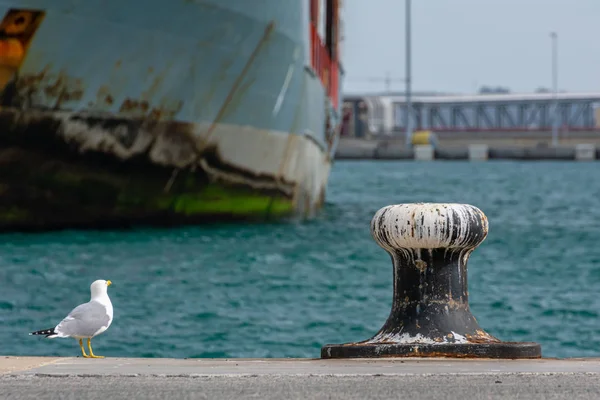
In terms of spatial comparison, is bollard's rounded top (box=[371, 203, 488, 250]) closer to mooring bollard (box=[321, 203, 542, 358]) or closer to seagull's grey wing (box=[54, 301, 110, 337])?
mooring bollard (box=[321, 203, 542, 358])

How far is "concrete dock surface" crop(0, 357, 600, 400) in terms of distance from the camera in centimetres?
533

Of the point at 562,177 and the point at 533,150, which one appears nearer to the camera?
the point at 562,177

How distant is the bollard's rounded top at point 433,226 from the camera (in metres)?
7.17

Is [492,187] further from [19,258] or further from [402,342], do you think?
[402,342]

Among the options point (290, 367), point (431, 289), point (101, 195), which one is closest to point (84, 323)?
point (290, 367)

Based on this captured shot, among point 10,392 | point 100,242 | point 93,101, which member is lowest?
point 10,392

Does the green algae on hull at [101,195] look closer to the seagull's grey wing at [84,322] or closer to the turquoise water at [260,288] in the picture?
the turquoise water at [260,288]

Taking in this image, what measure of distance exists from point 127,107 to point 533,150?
82353mm

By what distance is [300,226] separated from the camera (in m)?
26.3

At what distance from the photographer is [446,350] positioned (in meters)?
7.07

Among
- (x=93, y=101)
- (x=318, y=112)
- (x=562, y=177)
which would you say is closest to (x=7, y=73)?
(x=93, y=101)

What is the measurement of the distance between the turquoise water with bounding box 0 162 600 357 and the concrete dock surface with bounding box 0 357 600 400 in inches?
192

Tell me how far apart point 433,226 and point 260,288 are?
32.0 feet

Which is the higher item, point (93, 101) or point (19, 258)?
point (93, 101)
